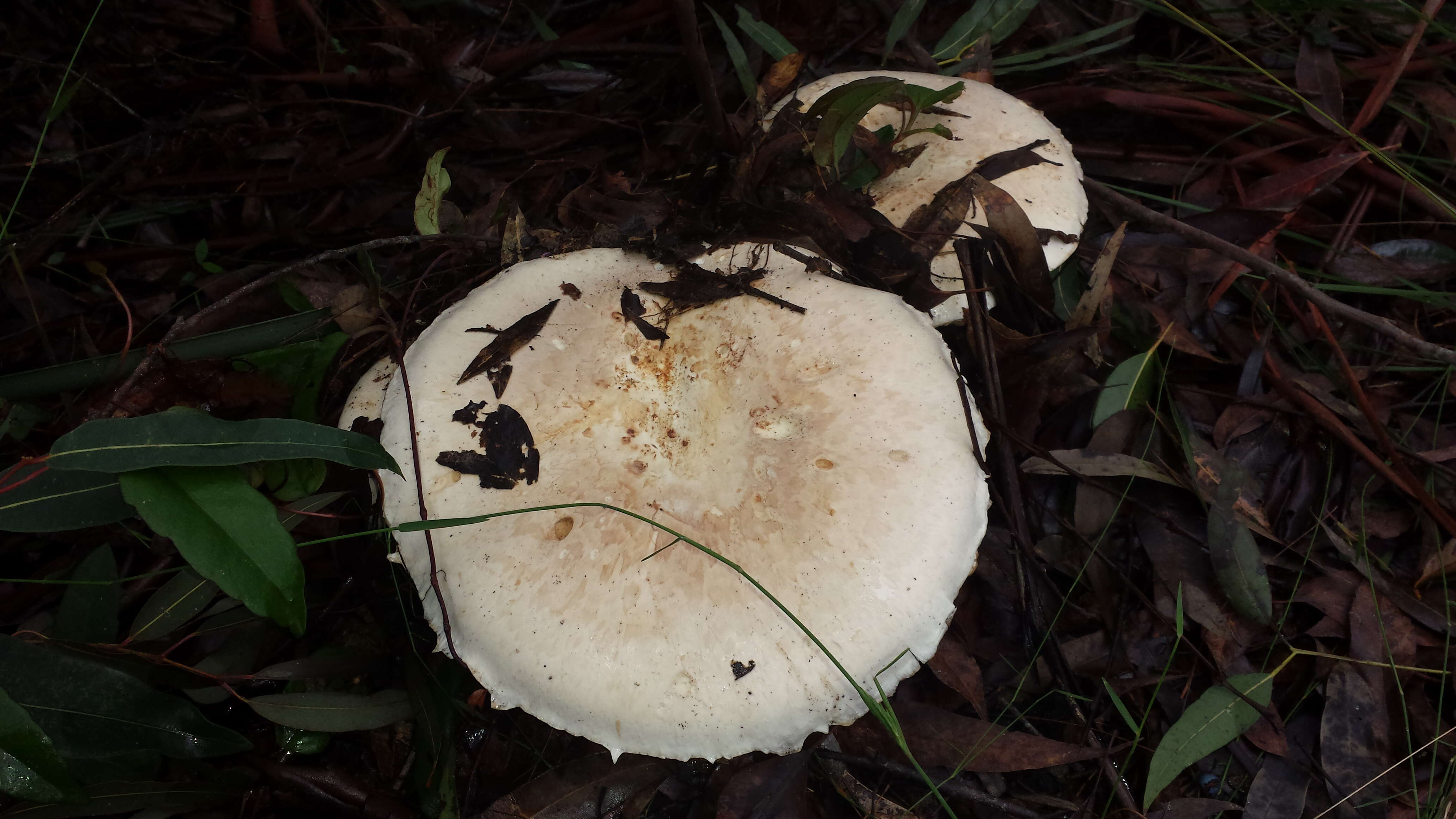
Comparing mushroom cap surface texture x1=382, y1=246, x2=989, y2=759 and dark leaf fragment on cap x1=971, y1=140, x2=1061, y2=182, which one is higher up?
dark leaf fragment on cap x1=971, y1=140, x2=1061, y2=182

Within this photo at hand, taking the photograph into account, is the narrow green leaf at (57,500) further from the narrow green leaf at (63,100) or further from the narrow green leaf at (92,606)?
the narrow green leaf at (63,100)

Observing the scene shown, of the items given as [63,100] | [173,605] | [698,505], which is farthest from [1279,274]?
[63,100]

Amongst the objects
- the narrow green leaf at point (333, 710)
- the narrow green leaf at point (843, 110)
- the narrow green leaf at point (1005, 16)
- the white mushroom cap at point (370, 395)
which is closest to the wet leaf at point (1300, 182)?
the narrow green leaf at point (1005, 16)

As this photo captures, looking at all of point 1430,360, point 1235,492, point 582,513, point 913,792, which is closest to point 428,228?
point 582,513

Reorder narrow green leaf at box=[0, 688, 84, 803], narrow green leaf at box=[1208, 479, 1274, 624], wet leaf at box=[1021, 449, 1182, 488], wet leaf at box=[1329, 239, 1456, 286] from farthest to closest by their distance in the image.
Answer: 1. wet leaf at box=[1329, 239, 1456, 286]
2. wet leaf at box=[1021, 449, 1182, 488]
3. narrow green leaf at box=[1208, 479, 1274, 624]
4. narrow green leaf at box=[0, 688, 84, 803]

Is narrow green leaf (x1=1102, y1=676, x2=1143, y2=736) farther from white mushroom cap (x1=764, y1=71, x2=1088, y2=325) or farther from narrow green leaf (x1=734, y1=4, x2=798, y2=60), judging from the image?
narrow green leaf (x1=734, y1=4, x2=798, y2=60)

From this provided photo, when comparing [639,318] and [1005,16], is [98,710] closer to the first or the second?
[639,318]

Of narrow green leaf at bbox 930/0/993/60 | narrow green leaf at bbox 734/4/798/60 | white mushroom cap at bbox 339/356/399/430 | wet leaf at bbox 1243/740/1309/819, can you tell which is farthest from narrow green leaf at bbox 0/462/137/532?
wet leaf at bbox 1243/740/1309/819
